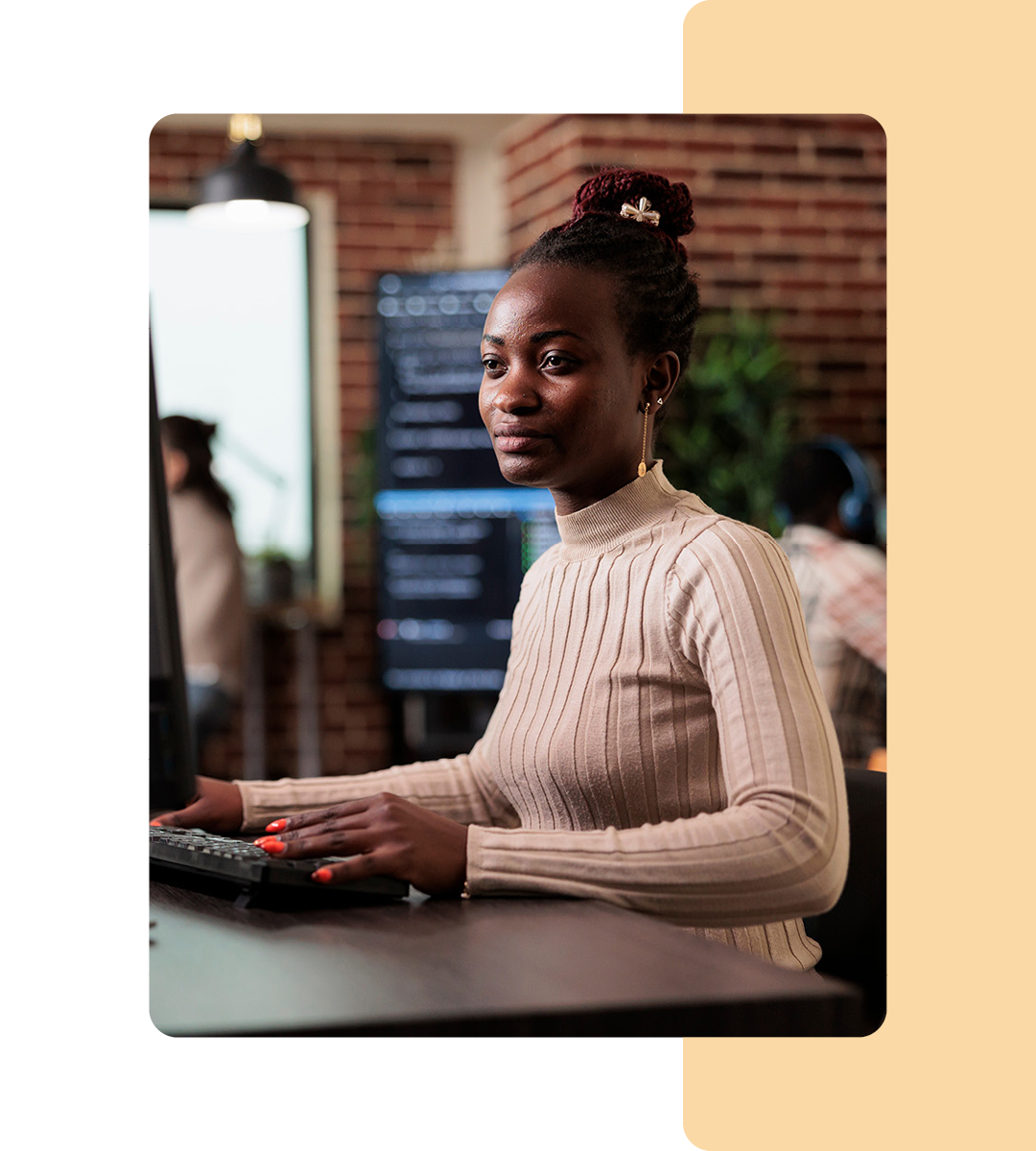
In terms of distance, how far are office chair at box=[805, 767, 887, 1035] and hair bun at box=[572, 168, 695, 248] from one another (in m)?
0.57

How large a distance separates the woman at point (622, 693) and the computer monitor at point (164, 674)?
11 cm

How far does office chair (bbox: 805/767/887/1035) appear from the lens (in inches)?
46.0

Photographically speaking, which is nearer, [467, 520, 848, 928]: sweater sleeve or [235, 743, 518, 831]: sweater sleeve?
[467, 520, 848, 928]: sweater sleeve

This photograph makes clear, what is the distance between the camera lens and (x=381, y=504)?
Result: 3.63 metres

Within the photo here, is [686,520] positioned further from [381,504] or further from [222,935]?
[381,504]

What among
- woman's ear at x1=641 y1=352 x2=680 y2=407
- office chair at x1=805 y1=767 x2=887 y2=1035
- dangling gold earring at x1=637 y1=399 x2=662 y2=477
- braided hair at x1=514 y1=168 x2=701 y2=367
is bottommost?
office chair at x1=805 y1=767 x2=887 y2=1035

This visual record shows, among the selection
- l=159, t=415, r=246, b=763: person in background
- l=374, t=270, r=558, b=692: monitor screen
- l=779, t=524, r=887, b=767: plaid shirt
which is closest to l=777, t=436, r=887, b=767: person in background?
l=779, t=524, r=887, b=767: plaid shirt

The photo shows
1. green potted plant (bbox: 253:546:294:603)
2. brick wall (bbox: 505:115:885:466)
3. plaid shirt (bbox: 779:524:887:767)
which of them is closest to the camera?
brick wall (bbox: 505:115:885:466)

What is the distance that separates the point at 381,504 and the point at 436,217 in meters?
1.34

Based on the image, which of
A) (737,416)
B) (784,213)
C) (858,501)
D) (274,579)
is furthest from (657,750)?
(274,579)

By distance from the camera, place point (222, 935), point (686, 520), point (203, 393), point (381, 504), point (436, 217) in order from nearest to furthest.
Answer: point (222, 935), point (686, 520), point (381, 504), point (203, 393), point (436, 217)

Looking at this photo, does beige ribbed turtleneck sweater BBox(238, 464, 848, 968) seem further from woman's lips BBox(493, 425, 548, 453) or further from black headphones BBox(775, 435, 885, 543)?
black headphones BBox(775, 435, 885, 543)
